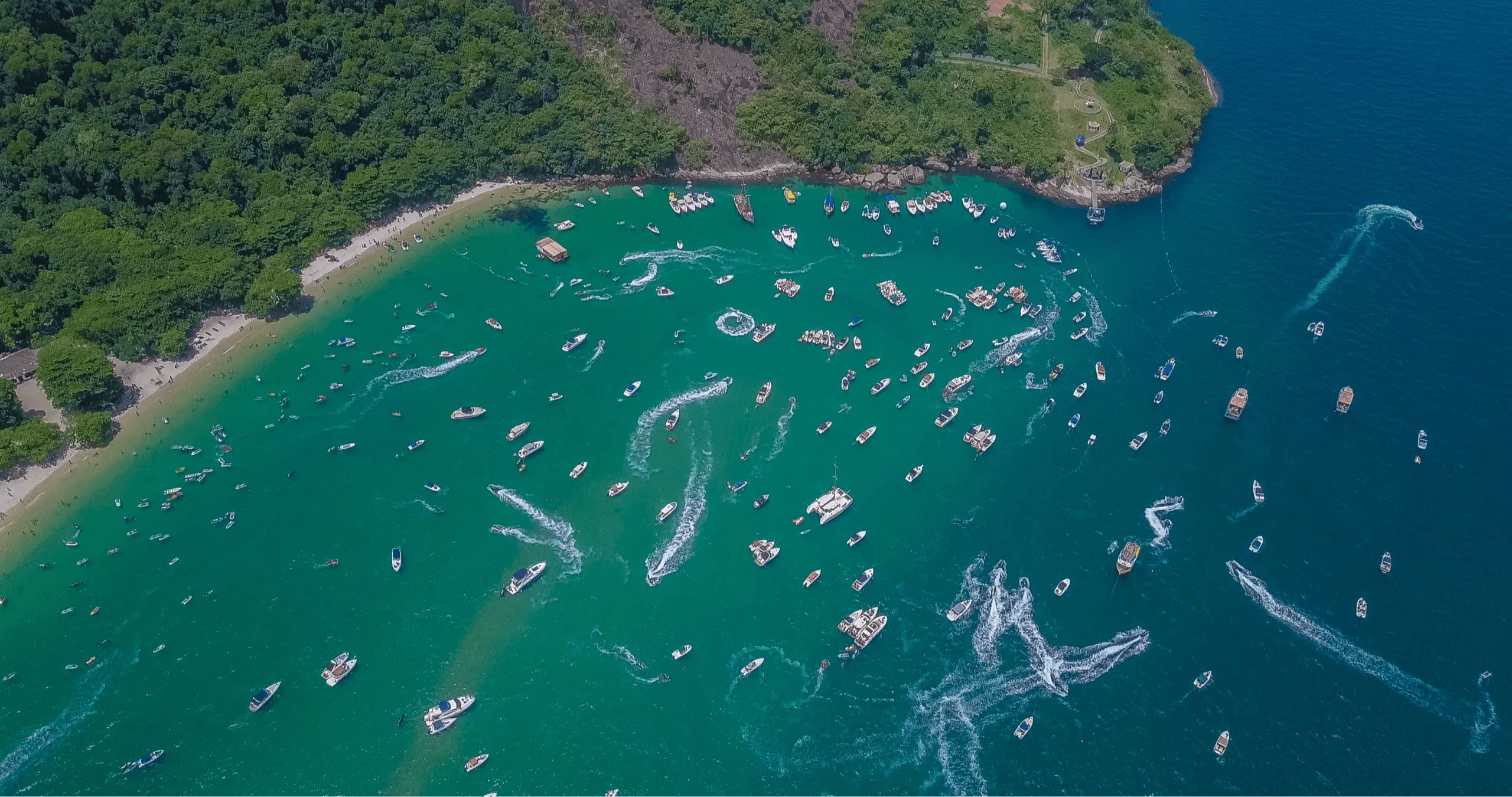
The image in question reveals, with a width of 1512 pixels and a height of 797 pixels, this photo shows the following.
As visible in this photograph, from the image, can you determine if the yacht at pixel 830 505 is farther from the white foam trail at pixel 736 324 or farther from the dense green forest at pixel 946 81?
the dense green forest at pixel 946 81

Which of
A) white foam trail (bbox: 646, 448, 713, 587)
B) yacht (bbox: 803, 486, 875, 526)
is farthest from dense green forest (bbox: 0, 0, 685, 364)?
yacht (bbox: 803, 486, 875, 526)

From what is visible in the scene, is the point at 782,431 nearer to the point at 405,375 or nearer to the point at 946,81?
the point at 405,375

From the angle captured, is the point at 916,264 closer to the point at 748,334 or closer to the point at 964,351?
the point at 964,351

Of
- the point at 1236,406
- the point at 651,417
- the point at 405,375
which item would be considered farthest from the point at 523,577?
the point at 1236,406

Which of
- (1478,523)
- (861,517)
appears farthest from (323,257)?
(1478,523)

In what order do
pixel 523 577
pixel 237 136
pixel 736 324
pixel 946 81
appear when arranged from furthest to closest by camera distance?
pixel 946 81 → pixel 237 136 → pixel 736 324 → pixel 523 577

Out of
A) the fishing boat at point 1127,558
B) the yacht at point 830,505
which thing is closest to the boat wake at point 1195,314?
the fishing boat at point 1127,558

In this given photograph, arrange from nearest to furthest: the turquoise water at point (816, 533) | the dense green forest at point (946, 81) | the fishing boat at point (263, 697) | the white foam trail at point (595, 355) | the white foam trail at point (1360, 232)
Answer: the turquoise water at point (816, 533), the fishing boat at point (263, 697), the white foam trail at point (595, 355), the white foam trail at point (1360, 232), the dense green forest at point (946, 81)

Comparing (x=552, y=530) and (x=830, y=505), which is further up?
(x=552, y=530)
